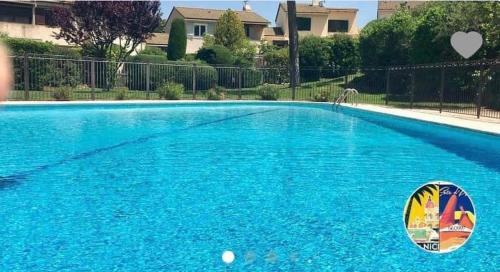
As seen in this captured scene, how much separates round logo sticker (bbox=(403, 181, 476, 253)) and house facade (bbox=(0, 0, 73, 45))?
34.9m

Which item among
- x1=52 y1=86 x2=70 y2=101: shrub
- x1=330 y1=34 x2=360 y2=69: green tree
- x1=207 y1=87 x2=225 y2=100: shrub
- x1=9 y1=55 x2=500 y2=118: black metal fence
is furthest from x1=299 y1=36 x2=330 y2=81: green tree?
x1=52 y1=86 x2=70 y2=101: shrub

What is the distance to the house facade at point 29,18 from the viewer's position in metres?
33.5

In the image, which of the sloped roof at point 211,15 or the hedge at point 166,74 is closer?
the hedge at point 166,74

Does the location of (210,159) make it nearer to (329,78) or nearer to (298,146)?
(298,146)

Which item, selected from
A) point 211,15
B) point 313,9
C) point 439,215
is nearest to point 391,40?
point 313,9

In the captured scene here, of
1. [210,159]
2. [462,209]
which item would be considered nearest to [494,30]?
[210,159]

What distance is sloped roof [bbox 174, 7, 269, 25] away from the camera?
49.5m

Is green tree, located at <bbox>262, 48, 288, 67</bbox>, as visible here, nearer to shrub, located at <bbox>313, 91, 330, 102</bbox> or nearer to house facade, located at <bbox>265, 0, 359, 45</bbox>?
shrub, located at <bbox>313, 91, 330, 102</bbox>

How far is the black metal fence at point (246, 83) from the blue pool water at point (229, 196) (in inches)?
284

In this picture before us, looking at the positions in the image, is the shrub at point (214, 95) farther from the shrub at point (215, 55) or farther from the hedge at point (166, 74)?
the shrub at point (215, 55)

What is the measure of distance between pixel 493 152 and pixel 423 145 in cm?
181

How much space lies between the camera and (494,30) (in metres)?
20.0

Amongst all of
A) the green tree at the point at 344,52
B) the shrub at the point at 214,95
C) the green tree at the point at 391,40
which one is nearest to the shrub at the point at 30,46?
the shrub at the point at 214,95

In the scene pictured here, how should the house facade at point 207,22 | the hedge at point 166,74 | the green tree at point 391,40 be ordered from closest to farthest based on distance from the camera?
the green tree at point 391,40
the hedge at point 166,74
the house facade at point 207,22
